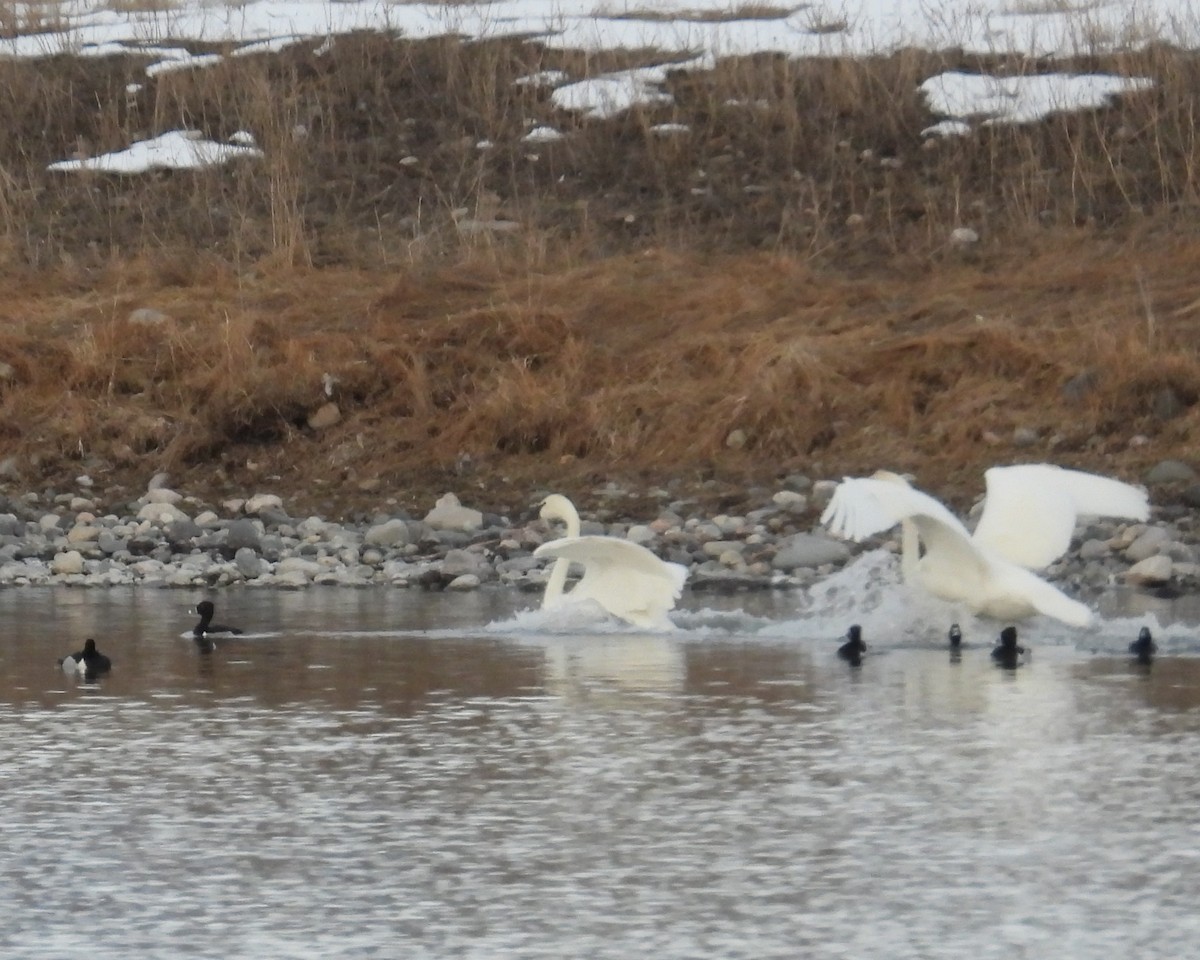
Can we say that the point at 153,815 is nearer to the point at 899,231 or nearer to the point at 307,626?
the point at 307,626

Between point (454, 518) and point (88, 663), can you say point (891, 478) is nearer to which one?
point (88, 663)

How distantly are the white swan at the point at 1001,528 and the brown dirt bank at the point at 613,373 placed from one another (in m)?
5.06

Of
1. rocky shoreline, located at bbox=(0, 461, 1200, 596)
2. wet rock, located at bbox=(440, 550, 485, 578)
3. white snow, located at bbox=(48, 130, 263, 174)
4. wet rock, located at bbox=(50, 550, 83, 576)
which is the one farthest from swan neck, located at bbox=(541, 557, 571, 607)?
white snow, located at bbox=(48, 130, 263, 174)

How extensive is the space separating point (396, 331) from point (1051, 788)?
1403 cm

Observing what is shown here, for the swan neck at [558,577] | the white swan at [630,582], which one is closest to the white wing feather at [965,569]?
the white swan at [630,582]

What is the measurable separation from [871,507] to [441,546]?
6887 mm

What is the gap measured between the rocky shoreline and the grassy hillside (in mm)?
747

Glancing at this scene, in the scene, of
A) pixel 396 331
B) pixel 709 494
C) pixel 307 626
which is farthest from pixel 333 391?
pixel 307 626

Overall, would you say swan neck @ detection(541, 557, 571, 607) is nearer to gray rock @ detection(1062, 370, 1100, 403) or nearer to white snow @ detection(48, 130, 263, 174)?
gray rock @ detection(1062, 370, 1100, 403)

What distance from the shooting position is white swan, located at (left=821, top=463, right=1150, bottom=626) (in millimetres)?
10977

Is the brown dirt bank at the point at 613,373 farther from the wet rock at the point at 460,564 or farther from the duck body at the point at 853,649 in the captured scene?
the duck body at the point at 853,649

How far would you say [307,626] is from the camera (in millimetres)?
13406

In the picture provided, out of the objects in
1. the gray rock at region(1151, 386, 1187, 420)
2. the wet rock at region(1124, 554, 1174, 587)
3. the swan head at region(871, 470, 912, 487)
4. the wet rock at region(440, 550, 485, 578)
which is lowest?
the wet rock at region(1124, 554, 1174, 587)

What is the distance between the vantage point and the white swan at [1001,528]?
36.0 feet
